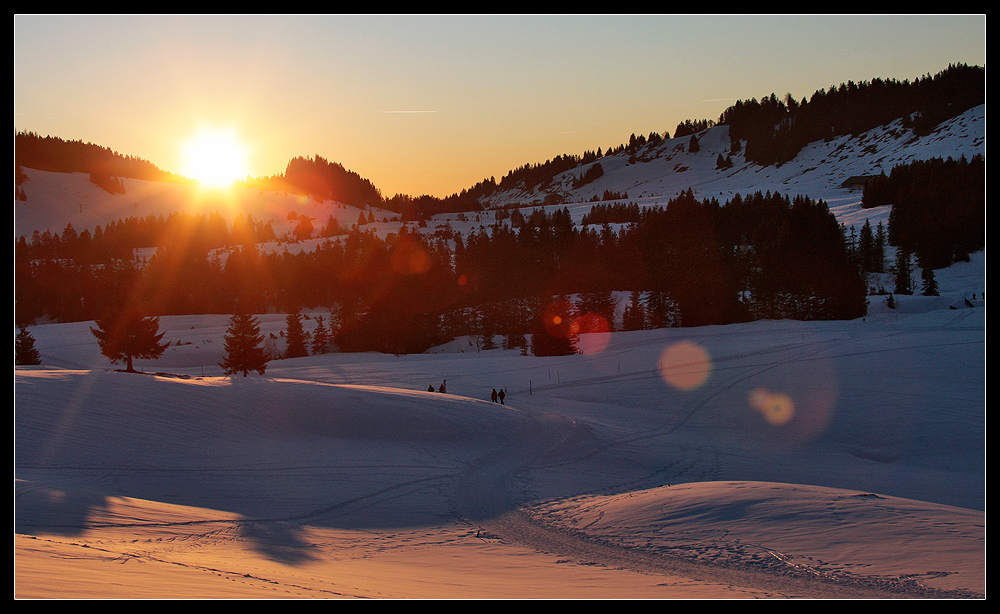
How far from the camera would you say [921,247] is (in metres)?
86.6

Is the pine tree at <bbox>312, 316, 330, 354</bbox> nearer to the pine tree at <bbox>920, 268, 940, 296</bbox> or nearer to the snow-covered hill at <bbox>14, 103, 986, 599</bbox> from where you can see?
the snow-covered hill at <bbox>14, 103, 986, 599</bbox>

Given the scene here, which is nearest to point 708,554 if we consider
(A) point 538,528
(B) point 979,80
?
(A) point 538,528

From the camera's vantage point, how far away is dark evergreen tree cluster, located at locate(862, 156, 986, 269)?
277ft

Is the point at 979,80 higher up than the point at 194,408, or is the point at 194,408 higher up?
the point at 979,80

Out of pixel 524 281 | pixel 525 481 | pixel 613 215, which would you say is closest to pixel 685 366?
pixel 525 481

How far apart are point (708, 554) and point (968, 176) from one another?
Answer: 4593 inches

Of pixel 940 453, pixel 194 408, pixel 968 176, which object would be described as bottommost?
pixel 940 453

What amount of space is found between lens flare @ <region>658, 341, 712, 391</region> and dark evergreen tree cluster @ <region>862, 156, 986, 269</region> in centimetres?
5135

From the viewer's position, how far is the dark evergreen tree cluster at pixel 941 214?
84312 mm

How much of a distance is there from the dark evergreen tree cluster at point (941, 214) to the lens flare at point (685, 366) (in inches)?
2022

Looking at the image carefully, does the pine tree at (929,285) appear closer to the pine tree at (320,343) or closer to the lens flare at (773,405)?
the lens flare at (773,405)

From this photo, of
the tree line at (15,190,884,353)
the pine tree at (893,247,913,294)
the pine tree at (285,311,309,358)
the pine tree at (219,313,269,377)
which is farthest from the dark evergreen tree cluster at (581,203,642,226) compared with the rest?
the pine tree at (219,313,269,377)

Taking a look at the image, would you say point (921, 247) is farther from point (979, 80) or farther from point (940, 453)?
point (979, 80)

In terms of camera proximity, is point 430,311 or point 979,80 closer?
point 430,311
